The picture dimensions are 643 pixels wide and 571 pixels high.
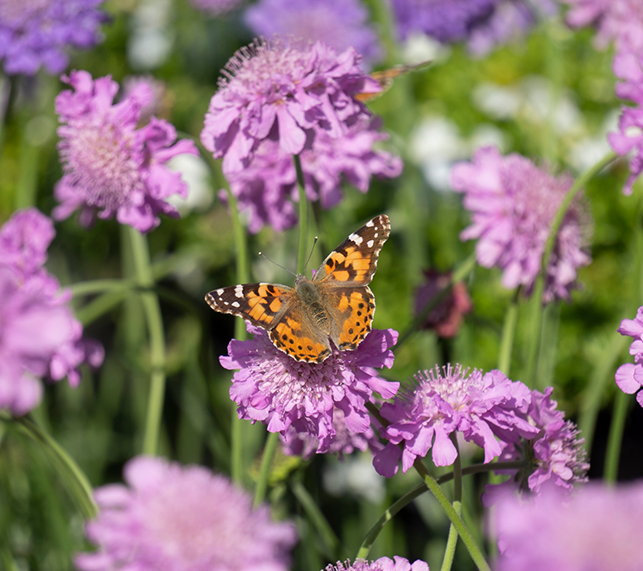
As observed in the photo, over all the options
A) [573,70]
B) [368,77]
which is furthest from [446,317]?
A: [573,70]

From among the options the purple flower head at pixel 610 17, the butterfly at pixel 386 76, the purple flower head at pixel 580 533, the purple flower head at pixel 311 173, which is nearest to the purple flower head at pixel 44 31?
the purple flower head at pixel 311 173

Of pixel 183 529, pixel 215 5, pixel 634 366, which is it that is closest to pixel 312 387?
pixel 183 529

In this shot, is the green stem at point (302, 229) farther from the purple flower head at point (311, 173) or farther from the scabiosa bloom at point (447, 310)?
the scabiosa bloom at point (447, 310)

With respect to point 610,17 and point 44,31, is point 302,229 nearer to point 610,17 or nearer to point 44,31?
point 44,31

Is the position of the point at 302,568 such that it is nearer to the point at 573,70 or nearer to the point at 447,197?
the point at 447,197

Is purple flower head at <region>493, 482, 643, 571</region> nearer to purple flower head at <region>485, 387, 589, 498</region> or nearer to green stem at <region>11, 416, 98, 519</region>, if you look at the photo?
purple flower head at <region>485, 387, 589, 498</region>
